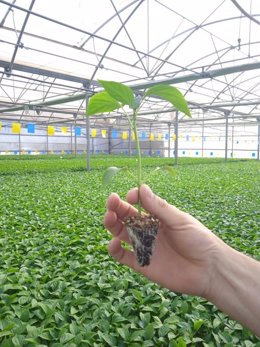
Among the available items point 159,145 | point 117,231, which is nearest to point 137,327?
point 117,231

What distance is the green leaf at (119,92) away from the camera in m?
1.04

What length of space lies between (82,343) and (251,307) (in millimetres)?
797

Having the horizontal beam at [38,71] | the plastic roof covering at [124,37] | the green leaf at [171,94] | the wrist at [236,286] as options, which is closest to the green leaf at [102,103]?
the green leaf at [171,94]

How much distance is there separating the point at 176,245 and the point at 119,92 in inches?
23.9

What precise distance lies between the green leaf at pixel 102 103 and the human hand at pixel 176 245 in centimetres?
35

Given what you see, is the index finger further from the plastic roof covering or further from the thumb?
the plastic roof covering

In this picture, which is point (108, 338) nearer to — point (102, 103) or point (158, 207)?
point (158, 207)

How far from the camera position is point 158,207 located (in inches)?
42.0

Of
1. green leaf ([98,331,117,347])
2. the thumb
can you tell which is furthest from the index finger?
green leaf ([98,331,117,347])

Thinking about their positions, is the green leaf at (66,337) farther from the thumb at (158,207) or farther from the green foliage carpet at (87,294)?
the thumb at (158,207)

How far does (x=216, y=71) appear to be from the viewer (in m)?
7.38

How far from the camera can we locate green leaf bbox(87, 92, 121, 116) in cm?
115

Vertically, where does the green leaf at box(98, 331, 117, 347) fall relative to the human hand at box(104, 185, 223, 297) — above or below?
below

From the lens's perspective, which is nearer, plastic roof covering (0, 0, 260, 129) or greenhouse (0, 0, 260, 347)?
greenhouse (0, 0, 260, 347)
